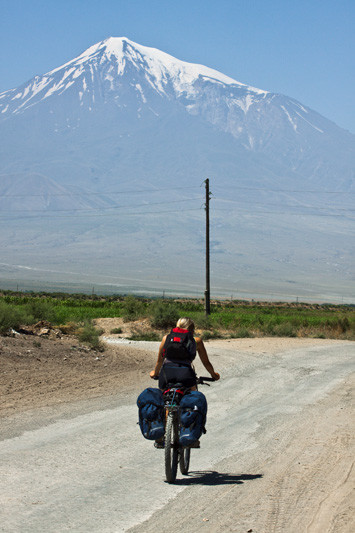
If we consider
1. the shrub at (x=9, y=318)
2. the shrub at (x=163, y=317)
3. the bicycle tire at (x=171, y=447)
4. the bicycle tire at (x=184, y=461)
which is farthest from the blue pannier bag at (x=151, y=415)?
the shrub at (x=163, y=317)

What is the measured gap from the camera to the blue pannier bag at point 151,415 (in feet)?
26.7

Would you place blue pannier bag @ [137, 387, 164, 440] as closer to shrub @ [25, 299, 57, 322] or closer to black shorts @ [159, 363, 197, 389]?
black shorts @ [159, 363, 197, 389]

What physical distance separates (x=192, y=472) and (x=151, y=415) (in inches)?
41.1

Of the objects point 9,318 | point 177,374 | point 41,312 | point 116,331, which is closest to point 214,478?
point 177,374

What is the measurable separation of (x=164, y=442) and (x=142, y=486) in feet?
1.70

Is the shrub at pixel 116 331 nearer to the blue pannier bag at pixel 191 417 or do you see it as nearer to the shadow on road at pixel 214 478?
the shadow on road at pixel 214 478

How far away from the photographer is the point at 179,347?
8195mm

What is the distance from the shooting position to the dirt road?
6.85 metres

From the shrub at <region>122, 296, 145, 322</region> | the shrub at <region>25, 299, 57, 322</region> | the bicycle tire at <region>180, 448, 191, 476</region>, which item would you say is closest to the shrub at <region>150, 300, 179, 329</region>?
the shrub at <region>122, 296, 145, 322</region>

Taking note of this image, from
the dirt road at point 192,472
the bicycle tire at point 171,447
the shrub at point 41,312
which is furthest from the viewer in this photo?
the shrub at point 41,312

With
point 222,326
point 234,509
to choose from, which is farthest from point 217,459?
point 222,326

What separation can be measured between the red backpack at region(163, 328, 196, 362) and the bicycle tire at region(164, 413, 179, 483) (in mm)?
617

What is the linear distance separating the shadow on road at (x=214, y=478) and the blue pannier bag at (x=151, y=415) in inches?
23.5

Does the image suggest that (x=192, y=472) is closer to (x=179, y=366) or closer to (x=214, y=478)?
(x=214, y=478)
